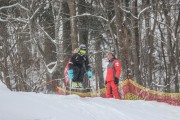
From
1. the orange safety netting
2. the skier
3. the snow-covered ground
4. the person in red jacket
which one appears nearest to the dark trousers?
the skier

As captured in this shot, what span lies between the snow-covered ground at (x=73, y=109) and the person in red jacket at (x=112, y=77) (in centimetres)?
214

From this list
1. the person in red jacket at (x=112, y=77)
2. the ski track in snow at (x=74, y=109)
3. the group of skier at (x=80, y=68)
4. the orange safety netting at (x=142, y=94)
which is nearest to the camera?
the ski track in snow at (x=74, y=109)

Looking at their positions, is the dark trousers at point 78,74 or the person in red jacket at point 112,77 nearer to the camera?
the dark trousers at point 78,74

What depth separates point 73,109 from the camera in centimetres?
859

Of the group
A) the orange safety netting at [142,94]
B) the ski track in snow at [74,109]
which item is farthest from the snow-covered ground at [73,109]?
the orange safety netting at [142,94]

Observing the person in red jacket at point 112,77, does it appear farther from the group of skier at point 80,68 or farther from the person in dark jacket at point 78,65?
the person in dark jacket at point 78,65

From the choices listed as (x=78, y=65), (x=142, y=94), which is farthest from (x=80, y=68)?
(x=142, y=94)

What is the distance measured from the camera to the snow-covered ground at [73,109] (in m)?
6.98

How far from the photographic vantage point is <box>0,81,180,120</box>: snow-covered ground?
22.9ft

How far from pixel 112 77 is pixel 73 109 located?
17.4 ft

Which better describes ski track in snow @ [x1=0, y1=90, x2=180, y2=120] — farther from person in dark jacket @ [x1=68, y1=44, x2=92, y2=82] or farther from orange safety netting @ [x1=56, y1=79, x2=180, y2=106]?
person in dark jacket @ [x1=68, y1=44, x2=92, y2=82]

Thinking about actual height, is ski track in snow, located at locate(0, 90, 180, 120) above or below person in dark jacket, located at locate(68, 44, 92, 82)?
below

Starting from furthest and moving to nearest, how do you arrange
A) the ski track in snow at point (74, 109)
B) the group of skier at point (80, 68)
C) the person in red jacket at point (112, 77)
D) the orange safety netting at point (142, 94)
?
the person in red jacket at point (112, 77) → the group of skier at point (80, 68) → the orange safety netting at point (142, 94) → the ski track in snow at point (74, 109)

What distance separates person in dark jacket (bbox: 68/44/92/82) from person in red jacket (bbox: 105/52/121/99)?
3.07ft
